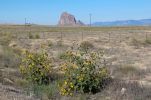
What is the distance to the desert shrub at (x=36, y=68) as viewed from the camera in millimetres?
18625

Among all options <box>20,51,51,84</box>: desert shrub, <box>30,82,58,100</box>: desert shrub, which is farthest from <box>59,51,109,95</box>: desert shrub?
<box>20,51,51,84</box>: desert shrub

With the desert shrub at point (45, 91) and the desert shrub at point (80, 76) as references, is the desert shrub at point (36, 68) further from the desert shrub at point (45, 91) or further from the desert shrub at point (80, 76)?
the desert shrub at point (80, 76)

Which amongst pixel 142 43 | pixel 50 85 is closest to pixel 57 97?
pixel 50 85

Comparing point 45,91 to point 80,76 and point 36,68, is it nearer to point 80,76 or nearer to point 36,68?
point 80,76

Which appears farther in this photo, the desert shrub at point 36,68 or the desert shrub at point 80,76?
the desert shrub at point 36,68

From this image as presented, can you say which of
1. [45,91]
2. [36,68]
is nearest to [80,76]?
[45,91]

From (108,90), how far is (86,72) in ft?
4.28

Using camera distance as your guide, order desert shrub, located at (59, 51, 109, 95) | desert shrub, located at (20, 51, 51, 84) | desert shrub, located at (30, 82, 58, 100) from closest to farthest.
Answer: desert shrub, located at (30, 82, 58, 100) < desert shrub, located at (59, 51, 109, 95) < desert shrub, located at (20, 51, 51, 84)

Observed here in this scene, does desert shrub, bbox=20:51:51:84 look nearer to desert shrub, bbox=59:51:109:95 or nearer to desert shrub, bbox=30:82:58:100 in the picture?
desert shrub, bbox=30:82:58:100

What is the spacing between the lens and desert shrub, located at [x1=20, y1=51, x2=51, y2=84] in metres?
18.6

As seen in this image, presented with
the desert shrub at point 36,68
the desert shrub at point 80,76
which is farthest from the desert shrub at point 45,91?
the desert shrub at point 36,68

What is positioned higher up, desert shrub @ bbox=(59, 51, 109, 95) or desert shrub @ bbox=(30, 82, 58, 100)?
desert shrub @ bbox=(59, 51, 109, 95)

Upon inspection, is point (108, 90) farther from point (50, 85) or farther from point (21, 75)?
point (21, 75)

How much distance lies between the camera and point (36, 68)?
61.2ft
